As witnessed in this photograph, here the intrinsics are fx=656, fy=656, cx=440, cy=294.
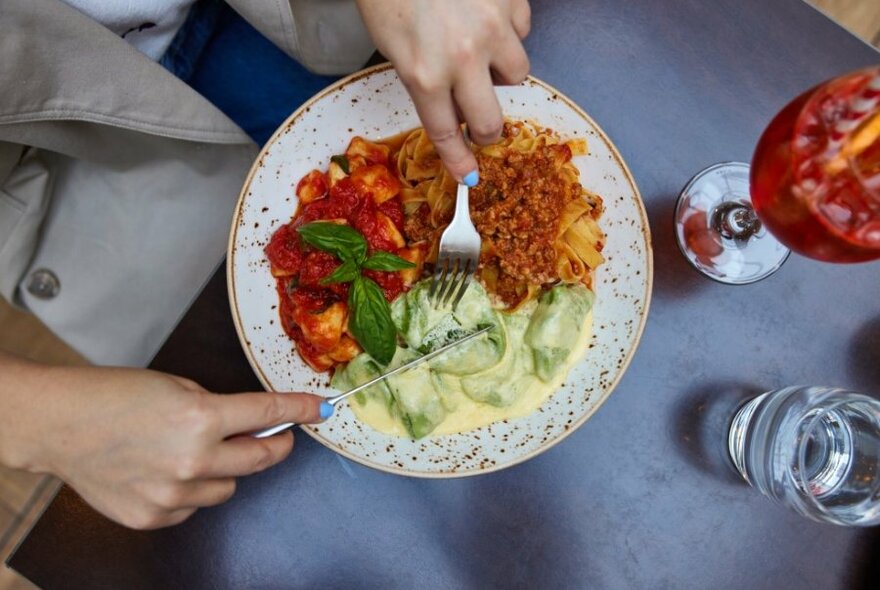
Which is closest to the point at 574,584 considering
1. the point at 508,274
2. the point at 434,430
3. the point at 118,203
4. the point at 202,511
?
the point at 434,430

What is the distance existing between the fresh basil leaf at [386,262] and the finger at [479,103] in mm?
399

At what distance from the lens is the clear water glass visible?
1624mm

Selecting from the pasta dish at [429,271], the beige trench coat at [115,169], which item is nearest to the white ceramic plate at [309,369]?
the pasta dish at [429,271]

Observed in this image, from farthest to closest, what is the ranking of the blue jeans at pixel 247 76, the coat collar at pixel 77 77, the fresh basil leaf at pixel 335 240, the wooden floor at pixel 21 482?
the wooden floor at pixel 21 482 → the blue jeans at pixel 247 76 → the fresh basil leaf at pixel 335 240 → the coat collar at pixel 77 77

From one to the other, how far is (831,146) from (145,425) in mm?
1371

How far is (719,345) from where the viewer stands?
182 cm

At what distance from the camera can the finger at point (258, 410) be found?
1190 mm

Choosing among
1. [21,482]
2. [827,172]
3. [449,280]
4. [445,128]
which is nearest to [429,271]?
[449,280]

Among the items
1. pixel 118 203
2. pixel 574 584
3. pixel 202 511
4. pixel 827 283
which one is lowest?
pixel 574 584

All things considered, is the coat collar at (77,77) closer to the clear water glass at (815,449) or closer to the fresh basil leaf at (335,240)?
the fresh basil leaf at (335,240)

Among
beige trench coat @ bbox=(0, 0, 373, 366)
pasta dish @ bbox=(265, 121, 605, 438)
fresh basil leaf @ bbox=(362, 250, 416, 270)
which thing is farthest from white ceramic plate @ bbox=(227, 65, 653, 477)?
fresh basil leaf @ bbox=(362, 250, 416, 270)

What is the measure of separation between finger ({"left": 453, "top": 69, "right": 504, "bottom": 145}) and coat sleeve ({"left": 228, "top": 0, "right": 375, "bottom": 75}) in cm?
70

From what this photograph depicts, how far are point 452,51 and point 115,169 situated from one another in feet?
3.93

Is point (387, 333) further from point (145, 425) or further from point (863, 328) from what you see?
point (863, 328)
